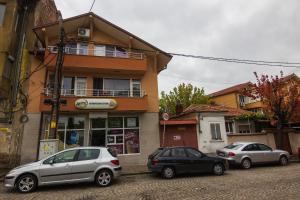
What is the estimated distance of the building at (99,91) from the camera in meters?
14.8

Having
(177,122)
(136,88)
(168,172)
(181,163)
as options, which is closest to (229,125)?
(177,122)

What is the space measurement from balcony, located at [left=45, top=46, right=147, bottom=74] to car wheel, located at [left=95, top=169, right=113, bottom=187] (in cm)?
841

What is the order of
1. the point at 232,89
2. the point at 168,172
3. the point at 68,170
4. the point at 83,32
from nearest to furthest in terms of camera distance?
the point at 68,170, the point at 168,172, the point at 83,32, the point at 232,89

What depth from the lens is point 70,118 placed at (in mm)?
15492

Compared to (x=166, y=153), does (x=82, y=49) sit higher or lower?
higher

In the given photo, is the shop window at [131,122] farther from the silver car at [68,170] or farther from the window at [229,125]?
the window at [229,125]

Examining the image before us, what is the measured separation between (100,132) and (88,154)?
241 inches

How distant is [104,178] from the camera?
9.41 meters

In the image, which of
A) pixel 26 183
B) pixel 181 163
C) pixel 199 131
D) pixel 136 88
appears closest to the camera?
pixel 26 183

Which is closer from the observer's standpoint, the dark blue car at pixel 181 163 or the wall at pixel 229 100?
the dark blue car at pixel 181 163

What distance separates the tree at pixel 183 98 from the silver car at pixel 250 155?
24268 millimetres

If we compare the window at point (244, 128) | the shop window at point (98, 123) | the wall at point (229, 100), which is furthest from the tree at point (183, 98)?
the shop window at point (98, 123)

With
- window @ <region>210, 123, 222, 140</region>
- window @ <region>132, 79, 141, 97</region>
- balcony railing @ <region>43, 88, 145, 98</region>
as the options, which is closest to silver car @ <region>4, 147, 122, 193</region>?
balcony railing @ <region>43, 88, 145, 98</region>

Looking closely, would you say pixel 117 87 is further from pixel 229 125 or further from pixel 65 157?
pixel 229 125
